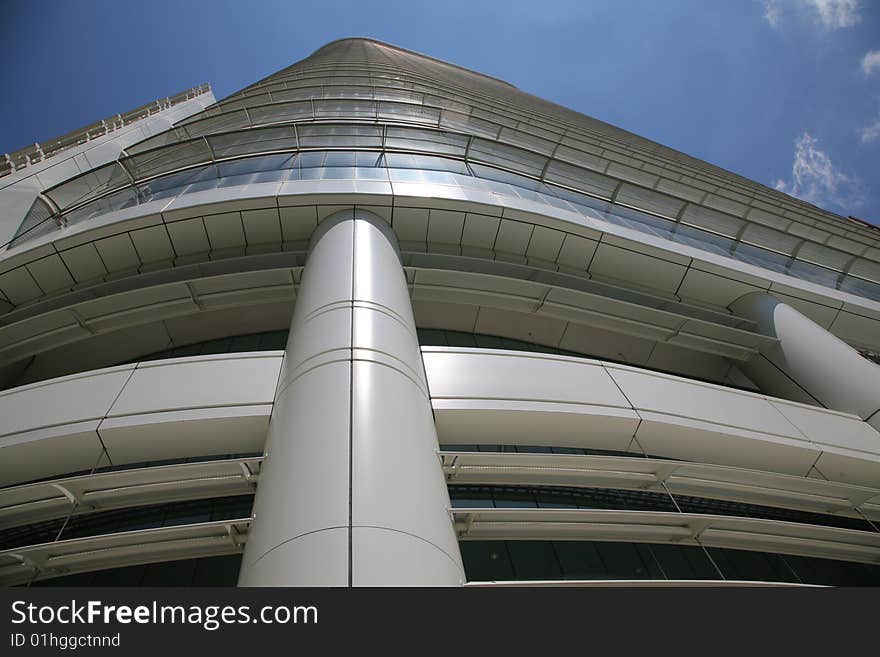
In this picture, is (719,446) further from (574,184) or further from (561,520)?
(574,184)

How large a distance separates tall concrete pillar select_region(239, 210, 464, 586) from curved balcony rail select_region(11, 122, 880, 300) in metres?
4.95

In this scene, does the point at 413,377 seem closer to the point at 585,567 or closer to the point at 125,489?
the point at 585,567

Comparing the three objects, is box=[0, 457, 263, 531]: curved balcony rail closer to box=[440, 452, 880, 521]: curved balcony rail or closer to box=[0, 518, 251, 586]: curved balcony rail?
box=[0, 518, 251, 586]: curved balcony rail

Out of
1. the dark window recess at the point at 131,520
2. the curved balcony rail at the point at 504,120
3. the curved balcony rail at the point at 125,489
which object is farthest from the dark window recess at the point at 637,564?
the curved balcony rail at the point at 504,120

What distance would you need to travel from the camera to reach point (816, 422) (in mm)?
7504

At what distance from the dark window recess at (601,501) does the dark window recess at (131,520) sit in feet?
10.6

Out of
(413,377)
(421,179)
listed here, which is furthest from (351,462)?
(421,179)

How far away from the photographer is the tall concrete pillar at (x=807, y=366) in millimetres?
8086

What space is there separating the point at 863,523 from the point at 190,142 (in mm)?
15758

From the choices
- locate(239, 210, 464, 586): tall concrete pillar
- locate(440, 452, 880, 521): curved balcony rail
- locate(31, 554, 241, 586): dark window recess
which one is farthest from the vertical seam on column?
locate(31, 554, 241, 586): dark window recess

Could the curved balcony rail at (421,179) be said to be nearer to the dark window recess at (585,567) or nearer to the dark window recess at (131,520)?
the dark window recess at (131,520)

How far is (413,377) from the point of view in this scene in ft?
17.7

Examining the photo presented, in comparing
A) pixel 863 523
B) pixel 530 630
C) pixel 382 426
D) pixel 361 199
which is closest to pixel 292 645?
pixel 530 630

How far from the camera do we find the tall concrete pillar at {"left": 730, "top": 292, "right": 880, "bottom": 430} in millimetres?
8086
